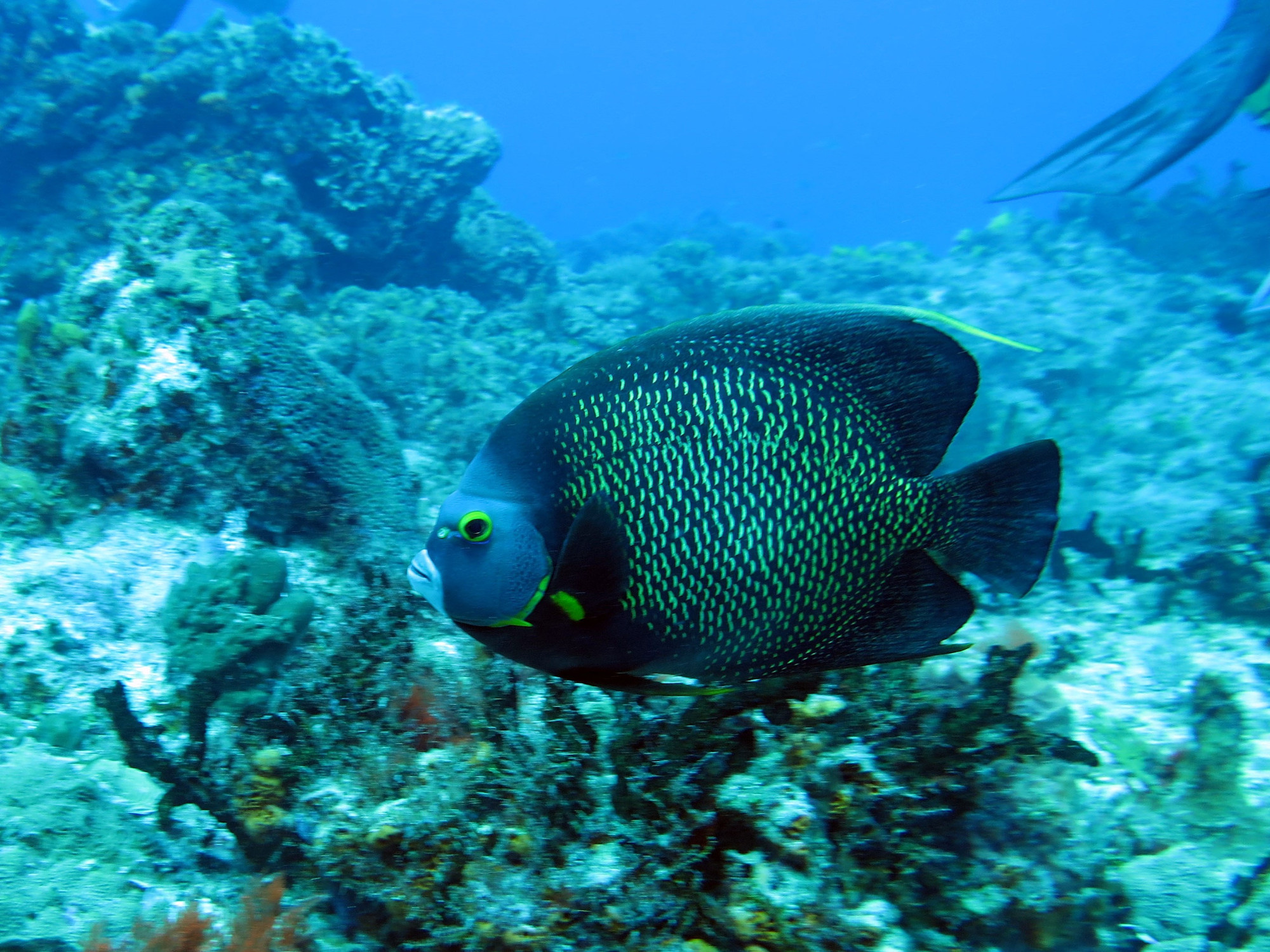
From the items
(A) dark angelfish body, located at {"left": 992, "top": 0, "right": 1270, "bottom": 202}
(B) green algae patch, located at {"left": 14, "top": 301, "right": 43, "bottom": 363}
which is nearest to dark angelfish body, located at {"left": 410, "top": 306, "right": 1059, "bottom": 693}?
(B) green algae patch, located at {"left": 14, "top": 301, "right": 43, "bottom": 363}

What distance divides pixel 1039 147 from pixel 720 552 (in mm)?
144000

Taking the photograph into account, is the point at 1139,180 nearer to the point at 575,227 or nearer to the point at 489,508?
the point at 489,508

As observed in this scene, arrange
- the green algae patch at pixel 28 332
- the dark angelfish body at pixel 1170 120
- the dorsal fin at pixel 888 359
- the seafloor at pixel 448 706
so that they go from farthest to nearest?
the dark angelfish body at pixel 1170 120, the green algae patch at pixel 28 332, the seafloor at pixel 448 706, the dorsal fin at pixel 888 359

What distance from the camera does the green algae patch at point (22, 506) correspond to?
116 inches

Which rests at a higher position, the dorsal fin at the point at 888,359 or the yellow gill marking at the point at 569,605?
the dorsal fin at the point at 888,359

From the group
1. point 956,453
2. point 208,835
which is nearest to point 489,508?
point 208,835

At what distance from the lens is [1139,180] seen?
21.2 ft

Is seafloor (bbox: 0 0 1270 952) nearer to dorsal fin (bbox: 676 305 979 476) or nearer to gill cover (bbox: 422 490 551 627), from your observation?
gill cover (bbox: 422 490 551 627)

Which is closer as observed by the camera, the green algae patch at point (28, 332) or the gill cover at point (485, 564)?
the gill cover at point (485, 564)

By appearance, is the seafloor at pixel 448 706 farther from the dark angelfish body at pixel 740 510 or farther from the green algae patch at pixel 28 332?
the dark angelfish body at pixel 740 510

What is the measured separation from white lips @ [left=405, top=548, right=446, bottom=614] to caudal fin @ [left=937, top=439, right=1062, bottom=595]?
3.16ft

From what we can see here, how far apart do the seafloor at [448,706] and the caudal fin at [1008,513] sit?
60cm

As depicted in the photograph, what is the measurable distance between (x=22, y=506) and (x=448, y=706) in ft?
8.91

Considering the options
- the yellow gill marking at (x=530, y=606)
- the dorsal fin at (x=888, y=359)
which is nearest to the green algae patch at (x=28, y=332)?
the yellow gill marking at (x=530, y=606)
